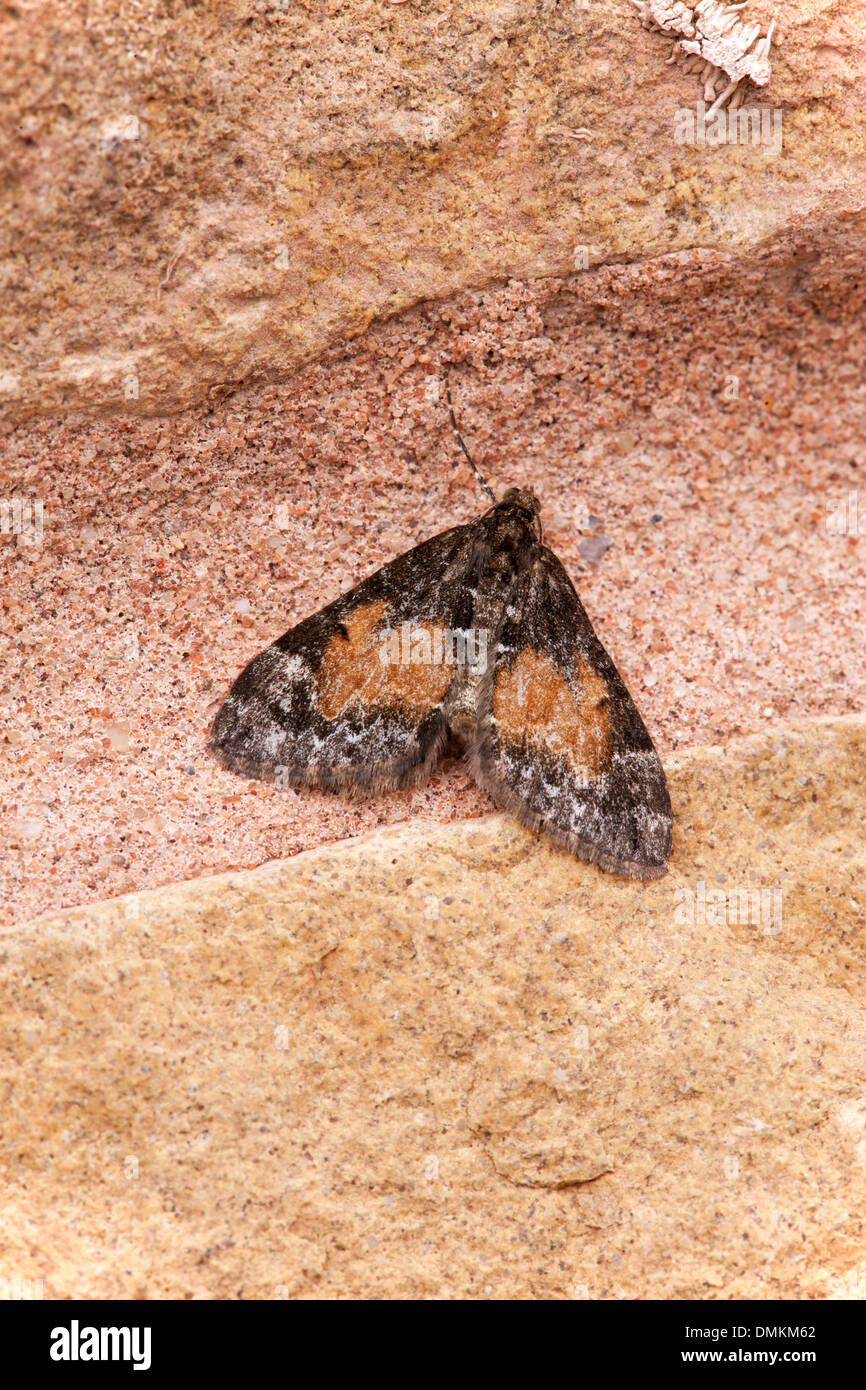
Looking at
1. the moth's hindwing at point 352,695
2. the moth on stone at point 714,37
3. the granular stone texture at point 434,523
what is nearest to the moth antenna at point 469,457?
the granular stone texture at point 434,523

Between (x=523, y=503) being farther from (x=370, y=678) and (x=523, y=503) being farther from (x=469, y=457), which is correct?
(x=370, y=678)

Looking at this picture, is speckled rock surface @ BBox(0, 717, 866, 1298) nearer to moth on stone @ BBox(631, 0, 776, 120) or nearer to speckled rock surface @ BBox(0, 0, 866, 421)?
speckled rock surface @ BBox(0, 0, 866, 421)

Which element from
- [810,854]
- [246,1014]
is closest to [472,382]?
[810,854]

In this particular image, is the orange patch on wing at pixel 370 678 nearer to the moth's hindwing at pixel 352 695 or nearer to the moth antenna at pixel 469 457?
the moth's hindwing at pixel 352 695

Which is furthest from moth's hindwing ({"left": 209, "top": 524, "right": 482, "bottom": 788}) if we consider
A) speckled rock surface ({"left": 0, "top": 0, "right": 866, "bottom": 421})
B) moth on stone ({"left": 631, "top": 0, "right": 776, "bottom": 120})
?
moth on stone ({"left": 631, "top": 0, "right": 776, "bottom": 120})

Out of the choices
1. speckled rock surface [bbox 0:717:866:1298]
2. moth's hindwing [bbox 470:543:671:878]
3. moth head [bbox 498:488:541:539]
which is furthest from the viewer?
moth head [bbox 498:488:541:539]
